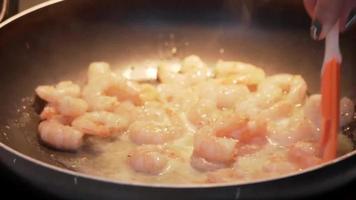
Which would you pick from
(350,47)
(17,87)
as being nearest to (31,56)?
(17,87)

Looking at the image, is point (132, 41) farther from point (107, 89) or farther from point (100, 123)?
point (100, 123)

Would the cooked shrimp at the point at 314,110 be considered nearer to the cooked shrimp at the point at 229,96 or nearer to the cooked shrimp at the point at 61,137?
the cooked shrimp at the point at 229,96

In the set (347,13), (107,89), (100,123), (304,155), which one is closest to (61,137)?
(100,123)

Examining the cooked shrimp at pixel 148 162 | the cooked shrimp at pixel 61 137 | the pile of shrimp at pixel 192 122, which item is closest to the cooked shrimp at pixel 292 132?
the pile of shrimp at pixel 192 122

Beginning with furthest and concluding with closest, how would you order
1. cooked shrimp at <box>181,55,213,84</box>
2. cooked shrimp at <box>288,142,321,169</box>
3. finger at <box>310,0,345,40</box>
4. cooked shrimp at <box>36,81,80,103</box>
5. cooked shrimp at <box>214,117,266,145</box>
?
cooked shrimp at <box>181,55,213,84</box>, cooked shrimp at <box>36,81,80,103</box>, cooked shrimp at <box>214,117,266,145</box>, cooked shrimp at <box>288,142,321,169</box>, finger at <box>310,0,345,40</box>

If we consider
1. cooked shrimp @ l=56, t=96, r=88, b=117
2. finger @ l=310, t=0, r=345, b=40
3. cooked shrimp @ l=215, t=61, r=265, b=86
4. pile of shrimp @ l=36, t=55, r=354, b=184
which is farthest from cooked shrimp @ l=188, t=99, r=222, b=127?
finger @ l=310, t=0, r=345, b=40

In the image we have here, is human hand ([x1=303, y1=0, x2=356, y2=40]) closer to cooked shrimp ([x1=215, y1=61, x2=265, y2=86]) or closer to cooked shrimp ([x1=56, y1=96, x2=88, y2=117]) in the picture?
cooked shrimp ([x1=215, y1=61, x2=265, y2=86])
